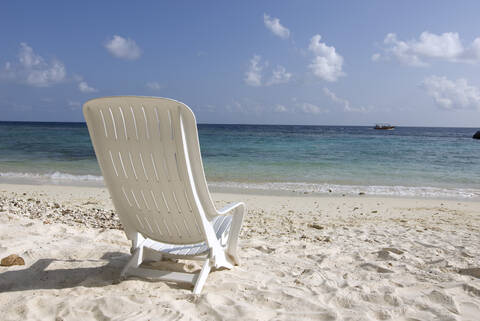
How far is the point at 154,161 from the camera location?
2.75 m

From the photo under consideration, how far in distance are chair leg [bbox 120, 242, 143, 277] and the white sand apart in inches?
5.0

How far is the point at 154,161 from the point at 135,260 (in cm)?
101

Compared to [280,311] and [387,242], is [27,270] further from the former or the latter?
[387,242]

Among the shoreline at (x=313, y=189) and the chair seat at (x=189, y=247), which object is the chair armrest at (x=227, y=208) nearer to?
the chair seat at (x=189, y=247)

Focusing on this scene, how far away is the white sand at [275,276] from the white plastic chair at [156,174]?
0.31 meters

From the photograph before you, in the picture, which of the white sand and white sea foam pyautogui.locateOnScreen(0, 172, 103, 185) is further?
white sea foam pyautogui.locateOnScreen(0, 172, 103, 185)

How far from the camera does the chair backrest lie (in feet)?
8.49

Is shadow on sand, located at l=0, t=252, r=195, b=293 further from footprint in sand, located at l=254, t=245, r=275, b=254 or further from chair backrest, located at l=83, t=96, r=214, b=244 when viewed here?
footprint in sand, located at l=254, t=245, r=275, b=254

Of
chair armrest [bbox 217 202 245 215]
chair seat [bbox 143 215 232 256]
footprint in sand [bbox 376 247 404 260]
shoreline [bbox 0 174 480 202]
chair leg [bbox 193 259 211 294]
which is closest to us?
chair leg [bbox 193 259 211 294]

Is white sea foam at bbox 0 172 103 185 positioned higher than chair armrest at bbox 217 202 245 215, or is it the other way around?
chair armrest at bbox 217 202 245 215

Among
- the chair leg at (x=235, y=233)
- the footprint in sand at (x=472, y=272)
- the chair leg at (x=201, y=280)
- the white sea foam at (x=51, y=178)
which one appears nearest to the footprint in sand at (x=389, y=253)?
the footprint in sand at (x=472, y=272)

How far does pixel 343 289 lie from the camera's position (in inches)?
116

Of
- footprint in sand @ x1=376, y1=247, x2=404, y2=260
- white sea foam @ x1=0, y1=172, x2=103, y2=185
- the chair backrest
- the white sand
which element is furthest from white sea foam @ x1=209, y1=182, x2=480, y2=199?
the chair backrest

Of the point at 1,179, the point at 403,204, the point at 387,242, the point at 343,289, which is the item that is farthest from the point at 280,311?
the point at 1,179
